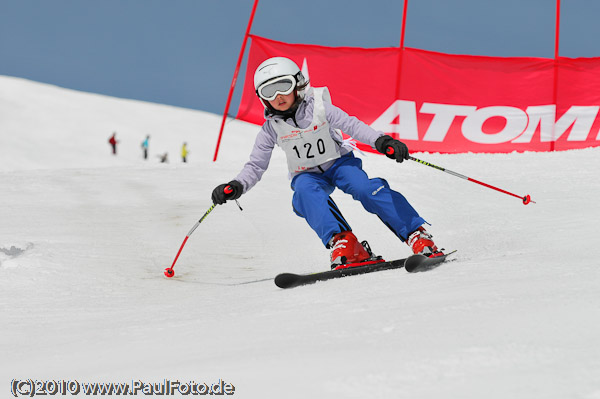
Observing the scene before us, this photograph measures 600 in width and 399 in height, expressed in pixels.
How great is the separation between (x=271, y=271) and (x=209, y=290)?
2.78 ft

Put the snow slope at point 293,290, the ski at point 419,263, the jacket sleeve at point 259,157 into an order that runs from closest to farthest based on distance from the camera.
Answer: the snow slope at point 293,290, the ski at point 419,263, the jacket sleeve at point 259,157

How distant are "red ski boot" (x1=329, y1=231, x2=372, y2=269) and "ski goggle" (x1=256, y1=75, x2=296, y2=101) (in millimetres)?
830

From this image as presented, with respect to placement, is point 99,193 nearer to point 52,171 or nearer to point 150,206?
point 150,206

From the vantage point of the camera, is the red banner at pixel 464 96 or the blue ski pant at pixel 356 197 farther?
the red banner at pixel 464 96

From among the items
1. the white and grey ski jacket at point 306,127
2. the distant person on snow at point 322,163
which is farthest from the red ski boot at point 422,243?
the white and grey ski jacket at point 306,127

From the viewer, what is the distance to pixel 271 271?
175 inches

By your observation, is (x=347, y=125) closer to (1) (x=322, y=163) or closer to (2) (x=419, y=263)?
(1) (x=322, y=163)

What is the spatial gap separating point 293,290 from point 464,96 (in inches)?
287

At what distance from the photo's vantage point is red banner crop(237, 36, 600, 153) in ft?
31.4

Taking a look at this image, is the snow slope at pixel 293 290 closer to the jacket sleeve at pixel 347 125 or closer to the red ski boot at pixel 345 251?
the red ski boot at pixel 345 251

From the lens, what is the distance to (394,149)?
11.5 ft

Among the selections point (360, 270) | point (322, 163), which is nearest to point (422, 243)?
point (360, 270)

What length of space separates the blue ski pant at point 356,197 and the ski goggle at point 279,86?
0.48m

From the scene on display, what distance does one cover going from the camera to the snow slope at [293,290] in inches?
60.0
